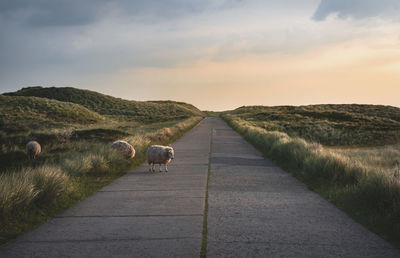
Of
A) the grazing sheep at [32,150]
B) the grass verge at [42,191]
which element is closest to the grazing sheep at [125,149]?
the grass verge at [42,191]

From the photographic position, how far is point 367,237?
507 centimetres

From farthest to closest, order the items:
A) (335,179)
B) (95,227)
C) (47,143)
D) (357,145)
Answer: (357,145) < (47,143) < (335,179) < (95,227)

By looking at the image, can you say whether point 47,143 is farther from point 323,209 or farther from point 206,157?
point 323,209

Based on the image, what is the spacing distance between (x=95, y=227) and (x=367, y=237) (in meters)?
4.31

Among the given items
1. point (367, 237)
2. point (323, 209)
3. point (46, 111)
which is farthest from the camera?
point (46, 111)

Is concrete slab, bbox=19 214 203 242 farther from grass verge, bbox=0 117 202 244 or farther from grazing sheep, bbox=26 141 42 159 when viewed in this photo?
grazing sheep, bbox=26 141 42 159

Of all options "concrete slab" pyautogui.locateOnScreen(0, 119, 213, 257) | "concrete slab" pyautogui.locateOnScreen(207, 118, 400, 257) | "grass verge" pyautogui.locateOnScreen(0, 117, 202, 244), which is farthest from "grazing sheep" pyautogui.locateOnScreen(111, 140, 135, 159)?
"concrete slab" pyautogui.locateOnScreen(207, 118, 400, 257)

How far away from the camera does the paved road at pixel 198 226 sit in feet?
14.6

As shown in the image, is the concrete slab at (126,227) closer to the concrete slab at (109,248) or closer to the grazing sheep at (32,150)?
the concrete slab at (109,248)

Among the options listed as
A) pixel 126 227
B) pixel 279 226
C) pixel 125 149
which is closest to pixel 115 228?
pixel 126 227

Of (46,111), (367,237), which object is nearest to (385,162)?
(367,237)

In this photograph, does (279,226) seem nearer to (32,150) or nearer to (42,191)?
(42,191)

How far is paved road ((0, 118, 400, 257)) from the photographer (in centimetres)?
446

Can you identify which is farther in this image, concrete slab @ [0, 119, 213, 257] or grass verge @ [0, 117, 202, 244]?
grass verge @ [0, 117, 202, 244]
